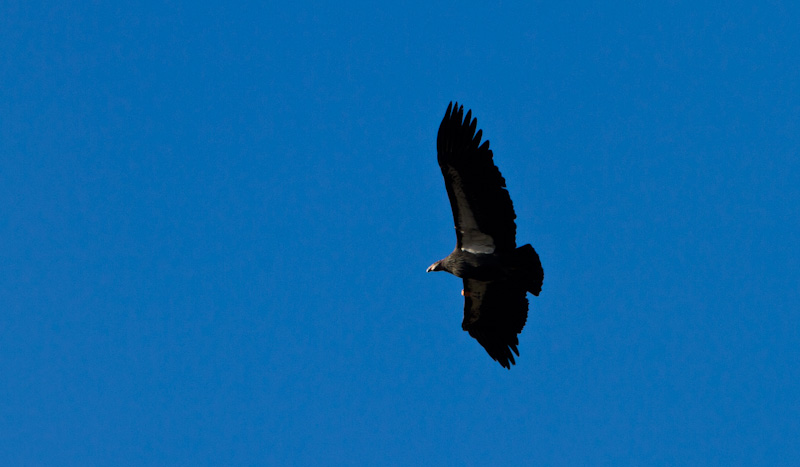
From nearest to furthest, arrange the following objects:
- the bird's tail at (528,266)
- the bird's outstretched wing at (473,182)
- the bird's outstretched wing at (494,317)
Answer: the bird's outstretched wing at (473,182)
the bird's tail at (528,266)
the bird's outstretched wing at (494,317)

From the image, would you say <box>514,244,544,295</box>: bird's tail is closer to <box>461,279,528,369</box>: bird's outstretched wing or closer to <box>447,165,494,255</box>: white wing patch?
<box>447,165,494,255</box>: white wing patch

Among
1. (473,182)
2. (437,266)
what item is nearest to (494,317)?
(437,266)

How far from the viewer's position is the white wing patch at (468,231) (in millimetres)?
18094

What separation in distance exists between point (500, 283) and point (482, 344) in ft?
5.74

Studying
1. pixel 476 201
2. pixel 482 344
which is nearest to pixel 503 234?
pixel 476 201

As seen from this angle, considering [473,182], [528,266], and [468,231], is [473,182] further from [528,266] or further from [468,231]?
[528,266]

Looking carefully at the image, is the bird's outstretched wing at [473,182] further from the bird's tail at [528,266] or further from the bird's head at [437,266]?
the bird's head at [437,266]

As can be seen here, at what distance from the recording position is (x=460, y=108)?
702 inches

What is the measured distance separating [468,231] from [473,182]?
4.43 feet

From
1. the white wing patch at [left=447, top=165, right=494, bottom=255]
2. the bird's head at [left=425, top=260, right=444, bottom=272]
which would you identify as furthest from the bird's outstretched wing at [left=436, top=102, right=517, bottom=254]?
the bird's head at [left=425, top=260, right=444, bottom=272]

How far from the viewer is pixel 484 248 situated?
61.4 feet

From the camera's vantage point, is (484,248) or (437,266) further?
(437,266)

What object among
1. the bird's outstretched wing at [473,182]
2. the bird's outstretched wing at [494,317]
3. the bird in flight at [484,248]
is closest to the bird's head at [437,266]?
the bird in flight at [484,248]

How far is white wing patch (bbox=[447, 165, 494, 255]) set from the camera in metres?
18.1
